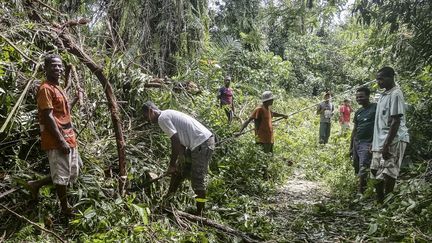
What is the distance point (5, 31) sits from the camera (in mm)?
4734

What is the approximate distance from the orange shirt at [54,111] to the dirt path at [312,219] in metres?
2.26

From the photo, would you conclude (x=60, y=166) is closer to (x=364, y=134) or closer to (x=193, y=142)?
(x=193, y=142)

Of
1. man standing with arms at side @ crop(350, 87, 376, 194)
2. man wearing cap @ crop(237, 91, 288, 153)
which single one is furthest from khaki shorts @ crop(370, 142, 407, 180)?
man wearing cap @ crop(237, 91, 288, 153)

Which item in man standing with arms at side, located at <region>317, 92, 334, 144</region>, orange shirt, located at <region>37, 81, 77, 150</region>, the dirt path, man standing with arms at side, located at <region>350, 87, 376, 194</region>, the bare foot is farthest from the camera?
man standing with arms at side, located at <region>317, 92, 334, 144</region>

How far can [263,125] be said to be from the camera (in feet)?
21.9

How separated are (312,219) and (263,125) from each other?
2.19m

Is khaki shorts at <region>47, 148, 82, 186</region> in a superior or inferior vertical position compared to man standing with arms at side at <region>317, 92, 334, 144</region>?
superior

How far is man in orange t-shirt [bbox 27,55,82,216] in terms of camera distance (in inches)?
146

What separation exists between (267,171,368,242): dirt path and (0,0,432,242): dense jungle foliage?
→ 2 cm

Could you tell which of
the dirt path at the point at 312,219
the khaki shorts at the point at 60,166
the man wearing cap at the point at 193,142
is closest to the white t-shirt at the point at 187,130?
the man wearing cap at the point at 193,142

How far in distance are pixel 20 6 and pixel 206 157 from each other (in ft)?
9.80

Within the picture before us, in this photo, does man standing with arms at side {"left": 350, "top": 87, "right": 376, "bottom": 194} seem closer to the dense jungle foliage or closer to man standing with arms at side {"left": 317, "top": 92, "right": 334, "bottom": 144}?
the dense jungle foliage

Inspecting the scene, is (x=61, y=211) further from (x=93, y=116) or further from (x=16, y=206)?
(x=93, y=116)

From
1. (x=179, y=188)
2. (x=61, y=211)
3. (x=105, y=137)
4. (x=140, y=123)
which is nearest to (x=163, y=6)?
(x=140, y=123)
